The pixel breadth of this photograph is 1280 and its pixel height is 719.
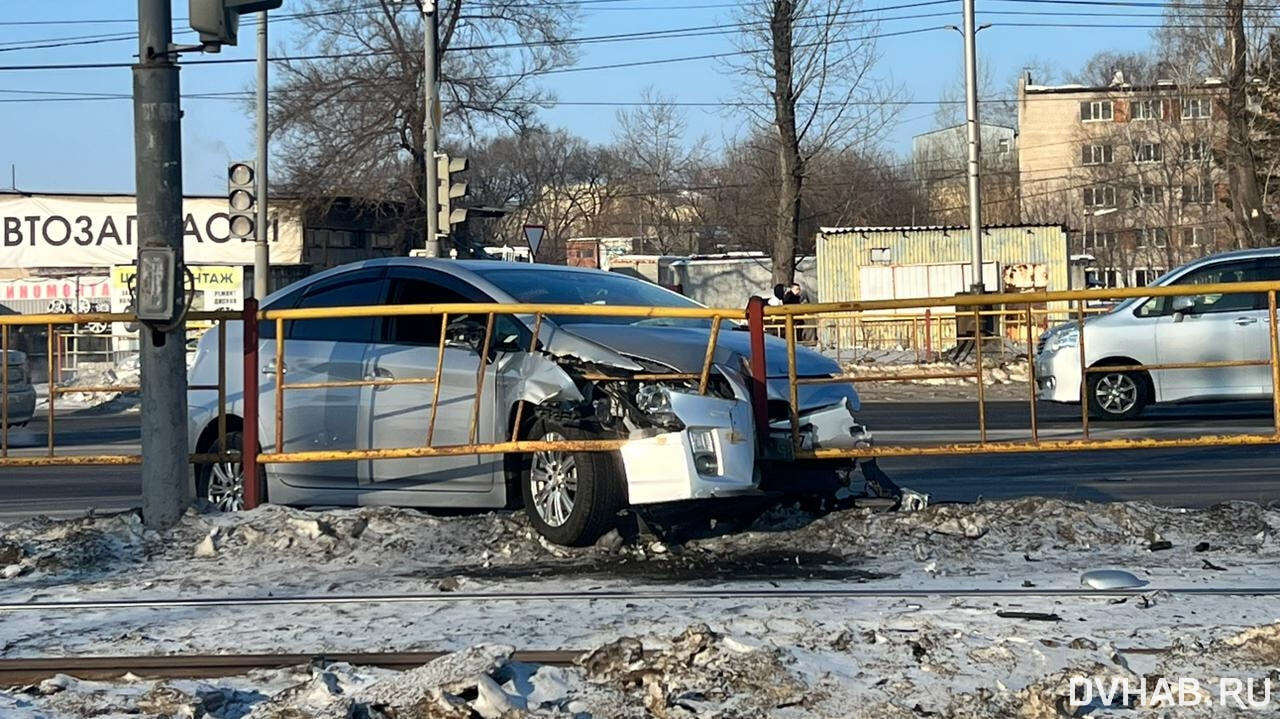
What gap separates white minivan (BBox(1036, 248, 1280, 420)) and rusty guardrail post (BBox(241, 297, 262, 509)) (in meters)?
9.19

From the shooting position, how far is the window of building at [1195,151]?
60953 millimetres

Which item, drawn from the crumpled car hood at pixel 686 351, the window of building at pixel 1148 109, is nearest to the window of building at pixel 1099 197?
the window of building at pixel 1148 109

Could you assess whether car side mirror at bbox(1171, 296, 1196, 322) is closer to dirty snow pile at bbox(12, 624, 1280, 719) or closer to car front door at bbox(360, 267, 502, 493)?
car front door at bbox(360, 267, 502, 493)

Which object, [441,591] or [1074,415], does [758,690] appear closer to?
[441,591]

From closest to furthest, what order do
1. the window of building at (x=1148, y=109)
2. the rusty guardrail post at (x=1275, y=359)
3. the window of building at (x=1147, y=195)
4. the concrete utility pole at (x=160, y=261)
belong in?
the concrete utility pole at (x=160, y=261) < the rusty guardrail post at (x=1275, y=359) < the window of building at (x=1148, y=109) < the window of building at (x=1147, y=195)

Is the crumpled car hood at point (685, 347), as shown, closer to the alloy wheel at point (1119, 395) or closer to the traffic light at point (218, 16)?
the traffic light at point (218, 16)

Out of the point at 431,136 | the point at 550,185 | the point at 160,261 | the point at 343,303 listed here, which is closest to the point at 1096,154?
the point at 550,185

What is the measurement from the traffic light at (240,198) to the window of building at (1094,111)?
75239 mm

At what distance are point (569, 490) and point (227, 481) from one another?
252 cm

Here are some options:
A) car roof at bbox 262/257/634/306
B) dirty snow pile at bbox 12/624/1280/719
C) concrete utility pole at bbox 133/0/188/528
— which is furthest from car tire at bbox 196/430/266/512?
dirty snow pile at bbox 12/624/1280/719

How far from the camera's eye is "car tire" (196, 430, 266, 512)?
9109mm

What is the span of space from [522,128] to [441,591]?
39.1 m

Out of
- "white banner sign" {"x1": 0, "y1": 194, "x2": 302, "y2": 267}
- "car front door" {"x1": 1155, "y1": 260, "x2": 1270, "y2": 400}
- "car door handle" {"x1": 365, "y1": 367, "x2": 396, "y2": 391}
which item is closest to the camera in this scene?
"car door handle" {"x1": 365, "y1": 367, "x2": 396, "y2": 391}

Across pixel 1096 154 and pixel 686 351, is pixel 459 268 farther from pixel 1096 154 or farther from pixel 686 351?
pixel 1096 154
